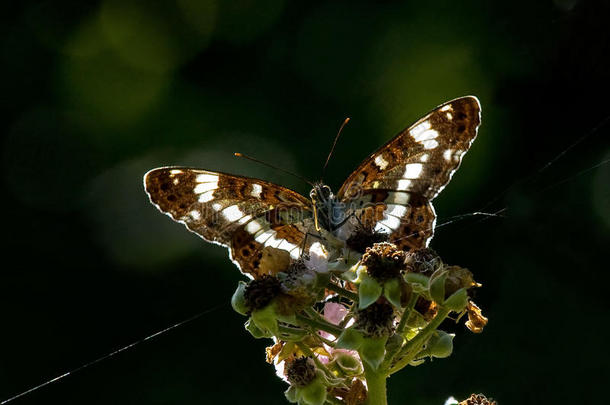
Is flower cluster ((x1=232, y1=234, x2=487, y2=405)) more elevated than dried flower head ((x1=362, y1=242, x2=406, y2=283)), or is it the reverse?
dried flower head ((x1=362, y1=242, x2=406, y2=283))

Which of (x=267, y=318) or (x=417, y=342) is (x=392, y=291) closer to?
(x=417, y=342)

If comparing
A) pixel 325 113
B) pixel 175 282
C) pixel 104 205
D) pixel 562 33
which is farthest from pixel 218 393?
pixel 562 33

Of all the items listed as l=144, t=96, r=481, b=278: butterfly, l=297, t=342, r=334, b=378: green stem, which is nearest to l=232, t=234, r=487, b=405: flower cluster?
l=297, t=342, r=334, b=378: green stem

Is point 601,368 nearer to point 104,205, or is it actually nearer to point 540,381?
point 540,381

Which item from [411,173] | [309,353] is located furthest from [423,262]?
[411,173]

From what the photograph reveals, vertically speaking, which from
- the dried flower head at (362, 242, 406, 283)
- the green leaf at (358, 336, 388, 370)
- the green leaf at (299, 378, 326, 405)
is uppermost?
the dried flower head at (362, 242, 406, 283)

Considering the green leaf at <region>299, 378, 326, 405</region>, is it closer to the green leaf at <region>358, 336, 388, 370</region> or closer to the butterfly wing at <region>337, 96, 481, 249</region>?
the green leaf at <region>358, 336, 388, 370</region>

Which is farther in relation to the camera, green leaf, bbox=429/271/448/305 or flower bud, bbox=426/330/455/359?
flower bud, bbox=426/330/455/359
